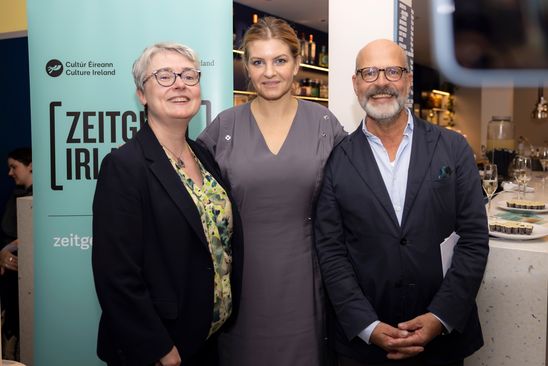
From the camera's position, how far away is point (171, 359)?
1380mm

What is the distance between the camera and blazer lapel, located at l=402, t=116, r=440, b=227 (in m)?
1.46

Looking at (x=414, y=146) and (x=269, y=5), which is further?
(x=269, y=5)

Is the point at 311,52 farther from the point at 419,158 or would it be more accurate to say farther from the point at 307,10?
the point at 419,158

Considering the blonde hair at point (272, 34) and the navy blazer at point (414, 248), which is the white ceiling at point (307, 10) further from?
the navy blazer at point (414, 248)

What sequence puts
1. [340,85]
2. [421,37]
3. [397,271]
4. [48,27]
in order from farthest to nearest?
[421,37] → [340,85] → [48,27] → [397,271]

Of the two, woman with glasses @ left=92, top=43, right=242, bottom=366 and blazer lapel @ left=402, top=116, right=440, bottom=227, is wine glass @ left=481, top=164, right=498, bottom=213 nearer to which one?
blazer lapel @ left=402, top=116, right=440, bottom=227

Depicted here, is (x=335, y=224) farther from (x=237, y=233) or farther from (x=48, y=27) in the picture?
(x=48, y=27)

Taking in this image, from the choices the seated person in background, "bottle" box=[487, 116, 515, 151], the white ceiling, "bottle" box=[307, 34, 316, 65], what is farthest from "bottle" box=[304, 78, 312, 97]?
the seated person in background

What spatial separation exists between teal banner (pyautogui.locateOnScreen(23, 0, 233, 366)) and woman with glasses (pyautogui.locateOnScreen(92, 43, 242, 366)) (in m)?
0.73

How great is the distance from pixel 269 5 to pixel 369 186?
4801 mm

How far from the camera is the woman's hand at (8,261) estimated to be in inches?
117

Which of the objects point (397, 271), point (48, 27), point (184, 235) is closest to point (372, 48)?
point (397, 271)

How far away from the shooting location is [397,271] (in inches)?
57.5

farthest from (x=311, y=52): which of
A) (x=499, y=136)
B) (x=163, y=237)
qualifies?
(x=163, y=237)
